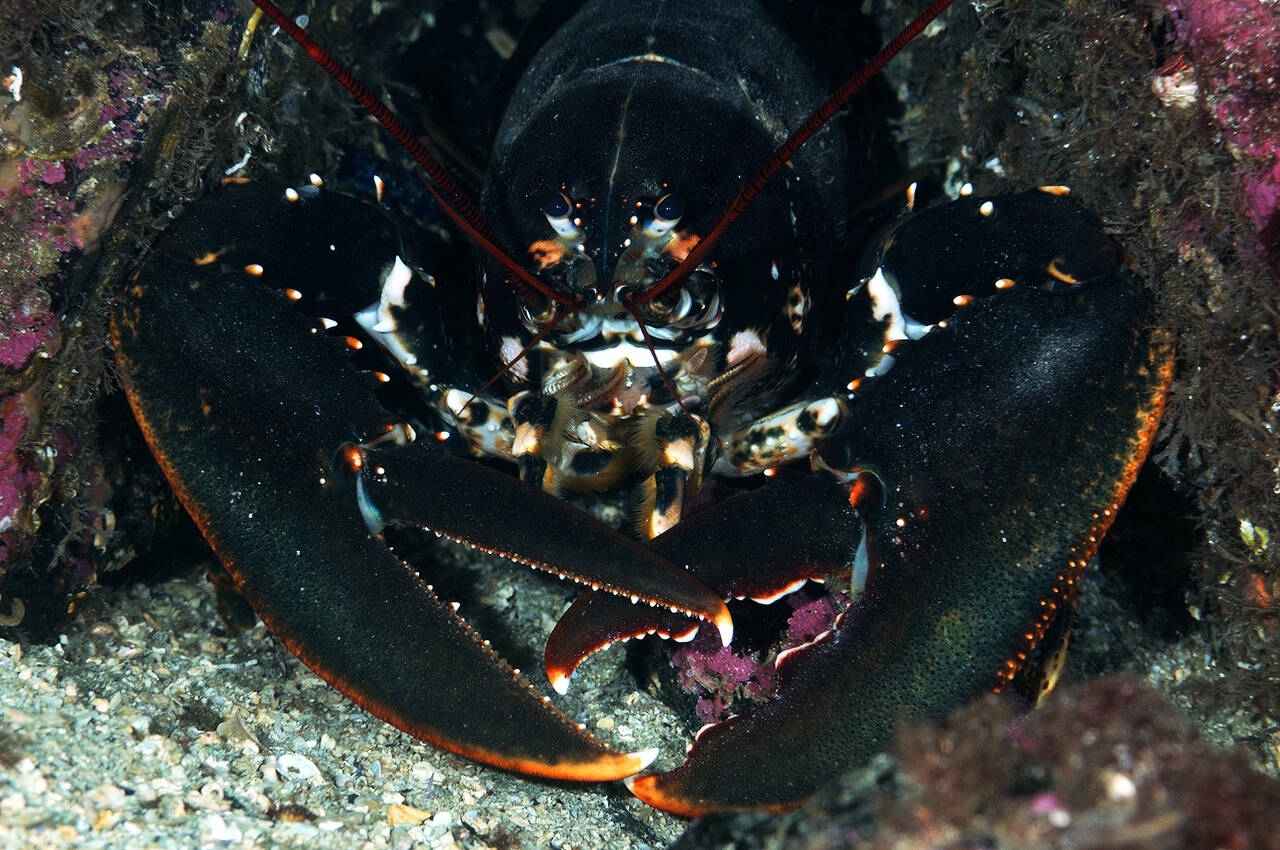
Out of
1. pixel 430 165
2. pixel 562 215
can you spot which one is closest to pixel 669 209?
pixel 562 215

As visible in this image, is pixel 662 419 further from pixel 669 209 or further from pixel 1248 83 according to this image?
pixel 1248 83

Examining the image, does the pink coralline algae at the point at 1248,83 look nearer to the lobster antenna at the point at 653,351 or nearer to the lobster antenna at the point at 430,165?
the lobster antenna at the point at 653,351

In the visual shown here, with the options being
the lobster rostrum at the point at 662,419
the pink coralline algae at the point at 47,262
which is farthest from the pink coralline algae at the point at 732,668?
the pink coralline algae at the point at 47,262

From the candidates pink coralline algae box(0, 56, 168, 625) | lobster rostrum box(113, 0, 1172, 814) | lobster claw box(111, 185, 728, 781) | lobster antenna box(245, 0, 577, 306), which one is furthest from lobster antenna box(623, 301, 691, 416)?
pink coralline algae box(0, 56, 168, 625)

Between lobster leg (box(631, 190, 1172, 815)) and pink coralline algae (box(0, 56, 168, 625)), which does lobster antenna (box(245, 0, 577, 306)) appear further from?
lobster leg (box(631, 190, 1172, 815))

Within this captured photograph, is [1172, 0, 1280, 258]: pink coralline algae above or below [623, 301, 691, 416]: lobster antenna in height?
above

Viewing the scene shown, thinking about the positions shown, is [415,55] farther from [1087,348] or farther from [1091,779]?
[1091,779]
